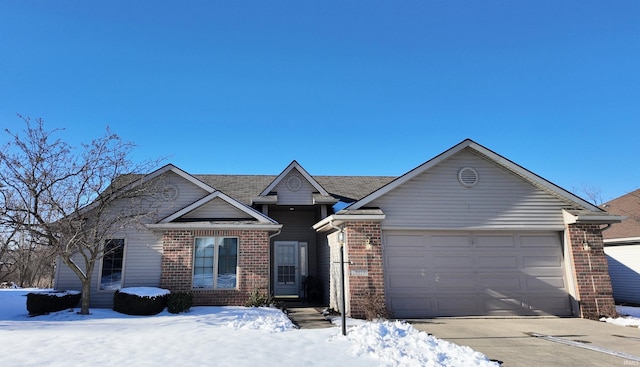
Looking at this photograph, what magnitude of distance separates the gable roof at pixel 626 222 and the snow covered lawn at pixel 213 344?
13.4 meters

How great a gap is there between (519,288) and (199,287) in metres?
10.5

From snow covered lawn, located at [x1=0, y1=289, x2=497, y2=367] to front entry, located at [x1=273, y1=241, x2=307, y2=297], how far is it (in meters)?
5.48

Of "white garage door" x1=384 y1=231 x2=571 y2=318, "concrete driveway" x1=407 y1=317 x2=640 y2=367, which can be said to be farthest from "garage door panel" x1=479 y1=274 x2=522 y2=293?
"concrete driveway" x1=407 y1=317 x2=640 y2=367

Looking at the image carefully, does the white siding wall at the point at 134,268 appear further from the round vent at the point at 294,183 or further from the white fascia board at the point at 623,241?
the white fascia board at the point at 623,241

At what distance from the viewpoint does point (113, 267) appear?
495 inches

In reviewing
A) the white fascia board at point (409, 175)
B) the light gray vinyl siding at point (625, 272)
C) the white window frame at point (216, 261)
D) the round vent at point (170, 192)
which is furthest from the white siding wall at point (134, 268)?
the light gray vinyl siding at point (625, 272)

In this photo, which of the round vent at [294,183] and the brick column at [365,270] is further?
the round vent at [294,183]

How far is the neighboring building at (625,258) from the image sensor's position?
1522cm

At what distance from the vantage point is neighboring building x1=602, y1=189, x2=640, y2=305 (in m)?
15.2

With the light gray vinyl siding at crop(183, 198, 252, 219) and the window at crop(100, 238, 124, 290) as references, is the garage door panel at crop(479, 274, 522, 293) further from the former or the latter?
the window at crop(100, 238, 124, 290)

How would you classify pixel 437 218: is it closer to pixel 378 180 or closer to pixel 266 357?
pixel 266 357

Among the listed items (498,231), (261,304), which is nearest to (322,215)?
(261,304)

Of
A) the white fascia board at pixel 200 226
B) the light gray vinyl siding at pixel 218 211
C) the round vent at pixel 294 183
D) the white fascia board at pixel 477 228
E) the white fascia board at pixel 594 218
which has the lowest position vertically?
the white fascia board at pixel 477 228

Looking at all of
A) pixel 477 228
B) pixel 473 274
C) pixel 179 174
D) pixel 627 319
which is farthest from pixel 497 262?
pixel 179 174
